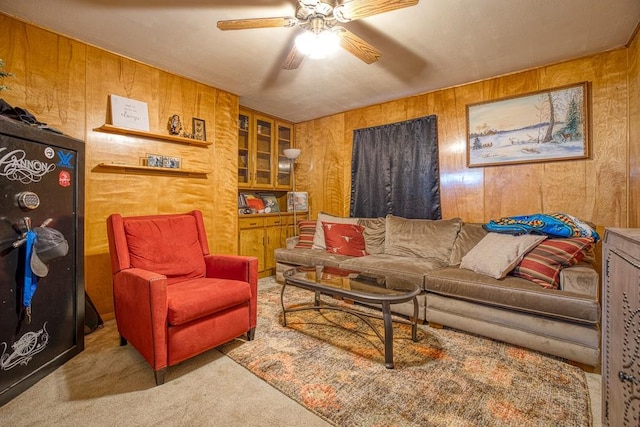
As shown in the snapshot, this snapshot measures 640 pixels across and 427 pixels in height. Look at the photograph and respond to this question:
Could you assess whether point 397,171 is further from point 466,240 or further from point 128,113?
point 128,113

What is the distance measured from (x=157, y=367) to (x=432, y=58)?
3212mm

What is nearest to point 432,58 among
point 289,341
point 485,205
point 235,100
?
point 485,205

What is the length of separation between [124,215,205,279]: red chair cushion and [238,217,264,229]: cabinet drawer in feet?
4.21

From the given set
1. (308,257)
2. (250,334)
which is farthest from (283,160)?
(250,334)

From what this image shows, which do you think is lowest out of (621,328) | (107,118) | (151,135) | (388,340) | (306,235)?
(388,340)

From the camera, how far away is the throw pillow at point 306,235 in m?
3.67

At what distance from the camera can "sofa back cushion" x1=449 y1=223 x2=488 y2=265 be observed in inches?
108

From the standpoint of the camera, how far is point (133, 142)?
2775mm

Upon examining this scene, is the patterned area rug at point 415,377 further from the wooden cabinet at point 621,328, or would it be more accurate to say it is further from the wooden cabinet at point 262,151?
the wooden cabinet at point 262,151

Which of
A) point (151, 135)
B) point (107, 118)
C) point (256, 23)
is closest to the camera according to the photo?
point (256, 23)

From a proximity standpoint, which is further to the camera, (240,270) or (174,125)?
(174,125)

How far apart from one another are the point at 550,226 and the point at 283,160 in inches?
142

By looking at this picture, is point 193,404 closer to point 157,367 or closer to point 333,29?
point 157,367

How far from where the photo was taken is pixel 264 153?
4.49m
